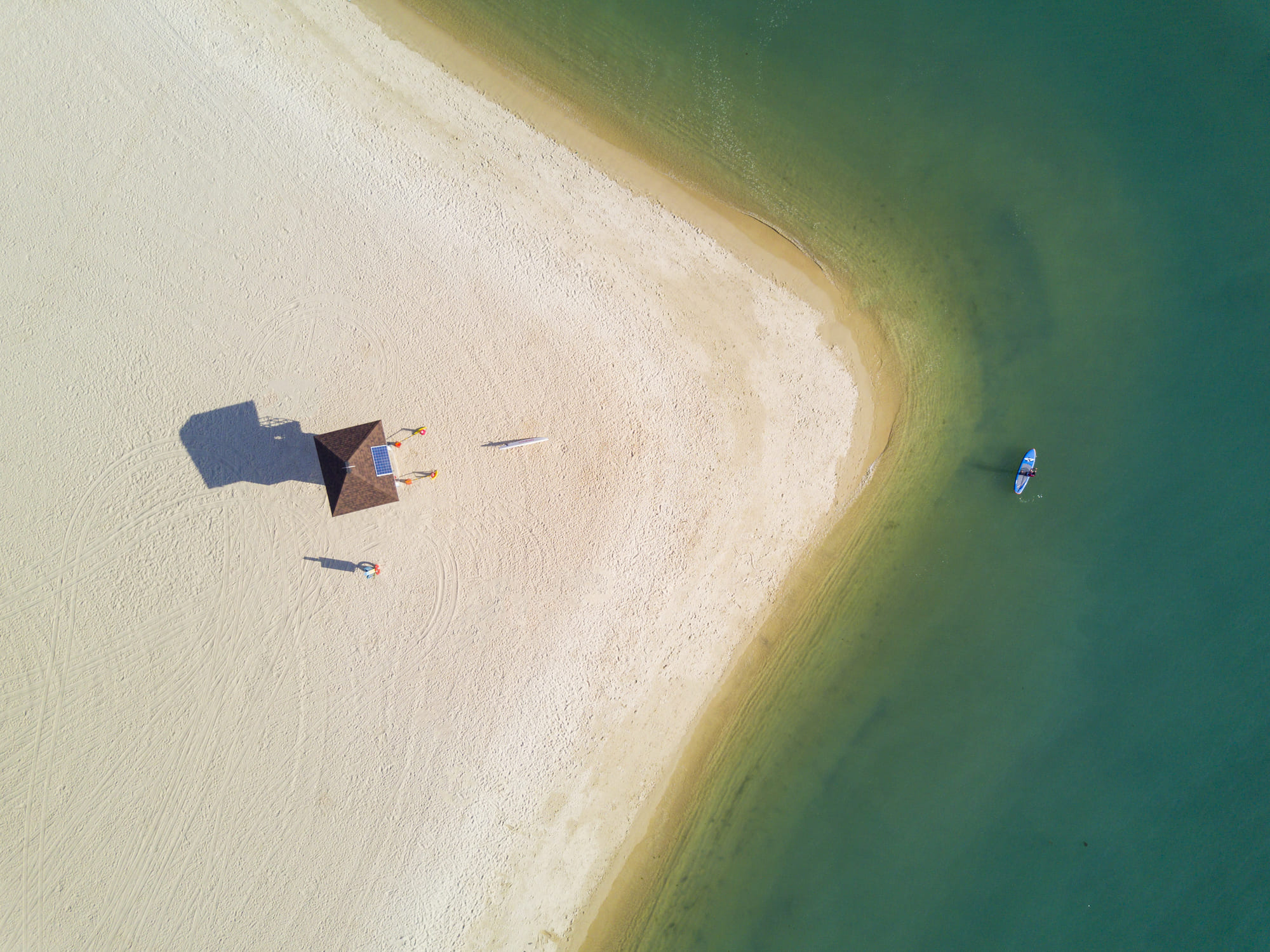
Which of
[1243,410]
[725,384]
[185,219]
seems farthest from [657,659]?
[1243,410]

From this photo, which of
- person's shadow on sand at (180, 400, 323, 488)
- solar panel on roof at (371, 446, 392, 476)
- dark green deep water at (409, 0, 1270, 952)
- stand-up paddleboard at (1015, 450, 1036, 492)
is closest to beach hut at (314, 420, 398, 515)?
solar panel on roof at (371, 446, 392, 476)

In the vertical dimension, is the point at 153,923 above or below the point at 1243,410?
below

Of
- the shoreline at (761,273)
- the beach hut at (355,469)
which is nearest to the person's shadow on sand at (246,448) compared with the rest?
the beach hut at (355,469)

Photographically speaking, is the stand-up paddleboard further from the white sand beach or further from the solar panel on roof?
the solar panel on roof

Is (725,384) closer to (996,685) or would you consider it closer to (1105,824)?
(996,685)

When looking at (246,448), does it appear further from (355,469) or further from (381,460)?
(381,460)
